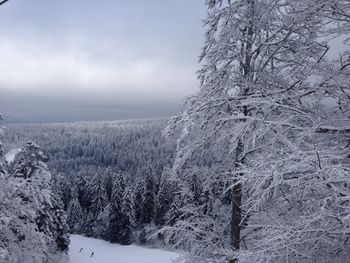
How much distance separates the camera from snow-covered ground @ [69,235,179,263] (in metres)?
43.1

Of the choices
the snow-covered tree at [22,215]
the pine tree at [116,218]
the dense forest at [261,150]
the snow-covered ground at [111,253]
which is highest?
the dense forest at [261,150]

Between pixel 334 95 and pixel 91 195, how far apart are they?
216ft

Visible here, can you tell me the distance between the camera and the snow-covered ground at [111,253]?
141 feet

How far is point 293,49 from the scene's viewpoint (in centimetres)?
599

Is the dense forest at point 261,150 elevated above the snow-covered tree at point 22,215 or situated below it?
above

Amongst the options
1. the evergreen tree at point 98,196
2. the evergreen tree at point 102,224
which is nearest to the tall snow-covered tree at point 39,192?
the evergreen tree at point 102,224

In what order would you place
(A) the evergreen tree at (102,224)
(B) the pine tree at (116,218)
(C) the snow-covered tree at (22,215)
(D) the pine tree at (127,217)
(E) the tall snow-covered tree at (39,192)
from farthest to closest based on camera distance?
1. (A) the evergreen tree at (102,224)
2. (B) the pine tree at (116,218)
3. (D) the pine tree at (127,217)
4. (E) the tall snow-covered tree at (39,192)
5. (C) the snow-covered tree at (22,215)

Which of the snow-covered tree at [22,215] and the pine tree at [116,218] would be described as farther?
the pine tree at [116,218]

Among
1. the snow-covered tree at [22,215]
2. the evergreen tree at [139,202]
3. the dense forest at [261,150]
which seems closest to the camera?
the dense forest at [261,150]

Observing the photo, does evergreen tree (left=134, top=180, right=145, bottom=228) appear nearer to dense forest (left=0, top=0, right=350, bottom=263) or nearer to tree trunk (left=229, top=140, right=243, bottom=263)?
dense forest (left=0, top=0, right=350, bottom=263)

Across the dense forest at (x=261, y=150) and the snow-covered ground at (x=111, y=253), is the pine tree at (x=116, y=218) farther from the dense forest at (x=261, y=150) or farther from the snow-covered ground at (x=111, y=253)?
the dense forest at (x=261, y=150)

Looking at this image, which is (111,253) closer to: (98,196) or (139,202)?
(139,202)

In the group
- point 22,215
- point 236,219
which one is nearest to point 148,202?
point 22,215

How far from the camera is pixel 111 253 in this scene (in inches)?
1895
